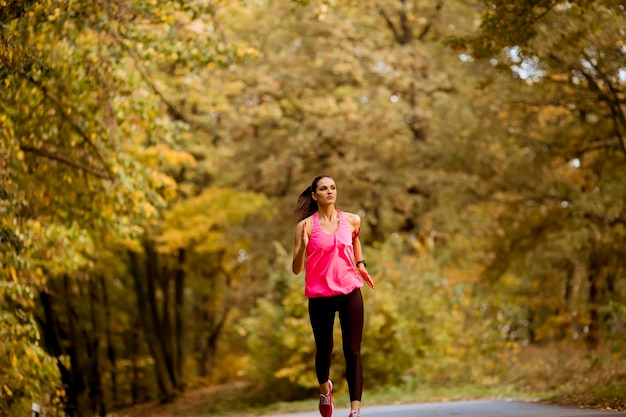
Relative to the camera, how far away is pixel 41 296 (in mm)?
22562

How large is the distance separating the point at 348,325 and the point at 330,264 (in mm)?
506

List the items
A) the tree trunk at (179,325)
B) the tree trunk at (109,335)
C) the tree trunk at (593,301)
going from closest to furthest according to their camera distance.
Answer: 1. the tree trunk at (593,301)
2. the tree trunk at (109,335)
3. the tree trunk at (179,325)

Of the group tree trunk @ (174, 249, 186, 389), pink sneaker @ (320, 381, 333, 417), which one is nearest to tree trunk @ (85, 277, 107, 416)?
tree trunk @ (174, 249, 186, 389)

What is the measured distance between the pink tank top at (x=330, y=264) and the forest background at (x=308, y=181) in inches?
138

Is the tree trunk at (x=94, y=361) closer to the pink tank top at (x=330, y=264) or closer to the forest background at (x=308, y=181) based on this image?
the forest background at (x=308, y=181)

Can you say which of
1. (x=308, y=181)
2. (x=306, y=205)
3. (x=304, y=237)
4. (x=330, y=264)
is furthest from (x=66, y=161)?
(x=308, y=181)

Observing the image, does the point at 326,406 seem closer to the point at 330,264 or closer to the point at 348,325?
the point at 348,325

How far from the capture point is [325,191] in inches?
295

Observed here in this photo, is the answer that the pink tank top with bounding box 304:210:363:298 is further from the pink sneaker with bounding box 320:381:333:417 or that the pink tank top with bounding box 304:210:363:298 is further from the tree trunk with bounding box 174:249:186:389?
the tree trunk with bounding box 174:249:186:389

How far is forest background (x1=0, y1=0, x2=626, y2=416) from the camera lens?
12.2m

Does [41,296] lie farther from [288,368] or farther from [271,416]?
[271,416]

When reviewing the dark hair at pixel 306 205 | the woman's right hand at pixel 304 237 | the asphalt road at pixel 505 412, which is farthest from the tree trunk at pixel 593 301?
the woman's right hand at pixel 304 237

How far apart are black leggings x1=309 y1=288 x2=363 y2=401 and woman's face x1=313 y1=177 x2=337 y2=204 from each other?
0.76m

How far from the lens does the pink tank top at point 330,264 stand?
7.39 m
